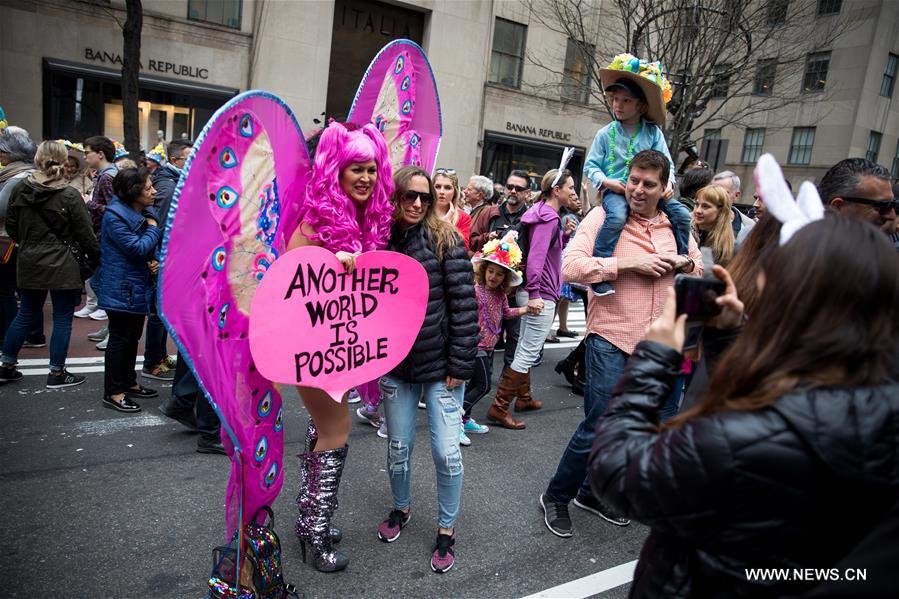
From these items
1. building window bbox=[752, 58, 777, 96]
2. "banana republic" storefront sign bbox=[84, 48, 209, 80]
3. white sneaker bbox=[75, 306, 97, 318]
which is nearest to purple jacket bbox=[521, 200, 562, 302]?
white sneaker bbox=[75, 306, 97, 318]

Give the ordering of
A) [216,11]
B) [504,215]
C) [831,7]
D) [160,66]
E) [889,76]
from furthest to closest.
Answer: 1. [889,76]
2. [831,7]
3. [216,11]
4. [160,66]
5. [504,215]

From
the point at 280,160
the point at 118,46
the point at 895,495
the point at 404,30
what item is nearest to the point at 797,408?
the point at 895,495

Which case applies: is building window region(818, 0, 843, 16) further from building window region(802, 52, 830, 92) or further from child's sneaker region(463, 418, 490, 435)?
child's sneaker region(463, 418, 490, 435)

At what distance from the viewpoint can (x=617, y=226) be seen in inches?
131

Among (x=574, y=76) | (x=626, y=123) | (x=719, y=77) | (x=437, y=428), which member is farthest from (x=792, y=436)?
(x=574, y=76)

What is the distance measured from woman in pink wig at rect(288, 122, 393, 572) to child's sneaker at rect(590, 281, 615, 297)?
1.19 m

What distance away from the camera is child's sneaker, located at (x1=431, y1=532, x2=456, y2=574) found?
2.99 metres

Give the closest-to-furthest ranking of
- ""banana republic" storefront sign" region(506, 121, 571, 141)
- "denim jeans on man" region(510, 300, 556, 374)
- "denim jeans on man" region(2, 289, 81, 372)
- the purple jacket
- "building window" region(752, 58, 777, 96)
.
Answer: "denim jeans on man" region(2, 289, 81, 372), "denim jeans on man" region(510, 300, 556, 374), the purple jacket, "building window" region(752, 58, 777, 96), ""banana republic" storefront sign" region(506, 121, 571, 141)

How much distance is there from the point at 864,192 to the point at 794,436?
252 centimetres

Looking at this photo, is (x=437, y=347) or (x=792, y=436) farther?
(x=437, y=347)

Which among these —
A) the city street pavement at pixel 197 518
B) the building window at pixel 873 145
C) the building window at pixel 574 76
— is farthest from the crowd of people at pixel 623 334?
the building window at pixel 873 145

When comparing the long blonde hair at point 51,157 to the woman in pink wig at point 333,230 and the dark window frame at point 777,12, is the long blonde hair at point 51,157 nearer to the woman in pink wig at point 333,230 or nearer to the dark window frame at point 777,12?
the woman in pink wig at point 333,230

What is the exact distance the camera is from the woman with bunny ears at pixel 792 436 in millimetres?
1146

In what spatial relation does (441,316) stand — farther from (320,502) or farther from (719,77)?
(719,77)
